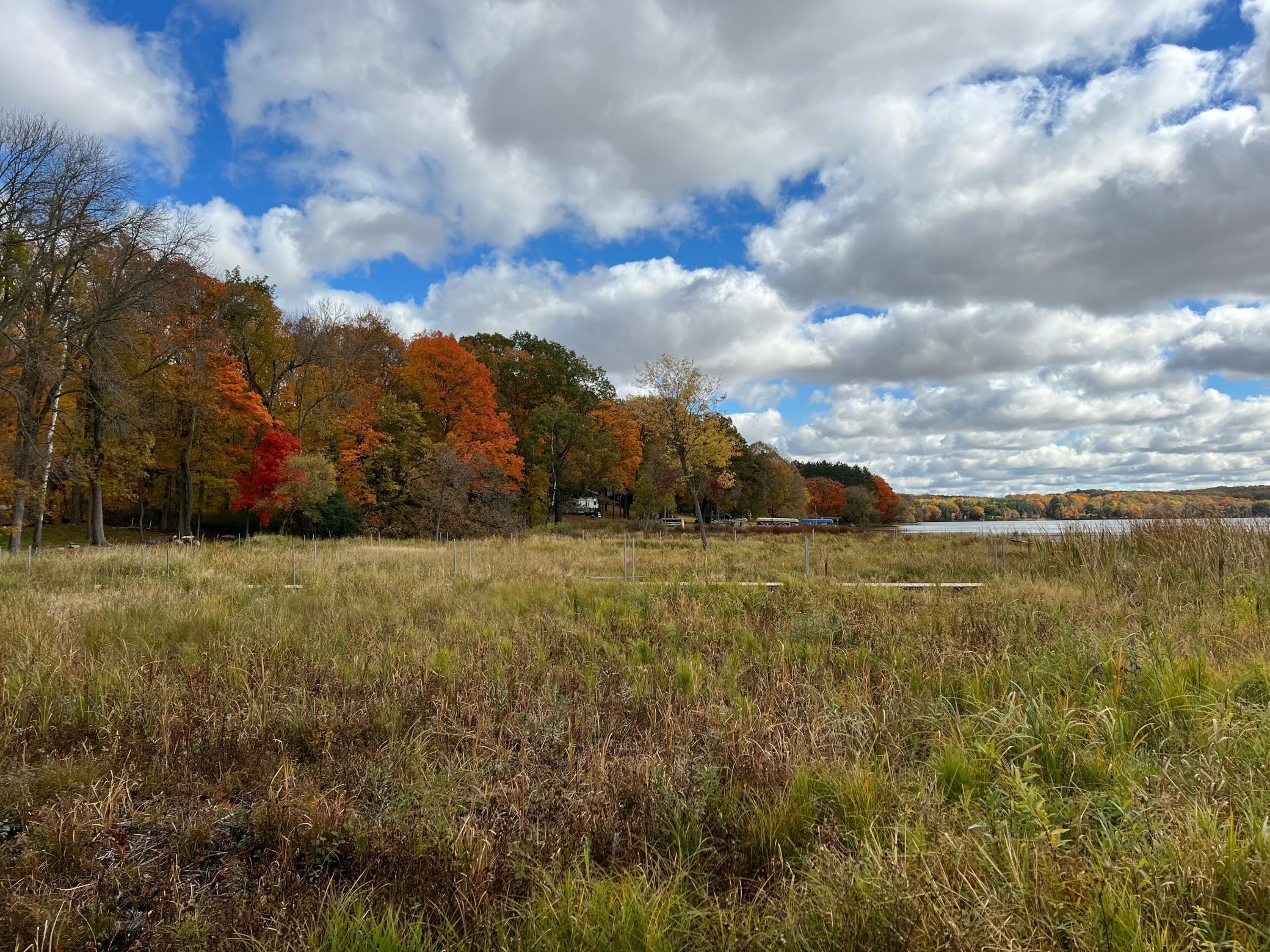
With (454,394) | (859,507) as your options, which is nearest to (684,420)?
(454,394)

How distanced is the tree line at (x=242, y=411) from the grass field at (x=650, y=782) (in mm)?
20153

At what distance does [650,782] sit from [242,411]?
36793 mm

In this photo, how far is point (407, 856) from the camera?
3.07 m

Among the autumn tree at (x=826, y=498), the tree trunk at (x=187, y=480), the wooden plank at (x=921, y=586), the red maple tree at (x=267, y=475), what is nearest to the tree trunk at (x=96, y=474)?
the tree trunk at (x=187, y=480)

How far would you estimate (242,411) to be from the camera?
3331cm

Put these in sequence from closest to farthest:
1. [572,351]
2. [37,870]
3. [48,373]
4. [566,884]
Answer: [566,884] < [37,870] < [48,373] < [572,351]

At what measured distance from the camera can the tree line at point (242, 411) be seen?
2209 centimetres

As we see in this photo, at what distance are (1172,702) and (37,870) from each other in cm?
690

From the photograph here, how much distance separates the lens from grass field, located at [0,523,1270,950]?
2379 millimetres

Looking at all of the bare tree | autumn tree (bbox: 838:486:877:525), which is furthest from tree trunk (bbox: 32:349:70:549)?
autumn tree (bbox: 838:486:877:525)

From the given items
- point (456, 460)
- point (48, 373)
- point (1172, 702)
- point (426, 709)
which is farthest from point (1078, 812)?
Answer: point (456, 460)

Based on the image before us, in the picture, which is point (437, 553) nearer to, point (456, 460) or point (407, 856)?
point (456, 460)

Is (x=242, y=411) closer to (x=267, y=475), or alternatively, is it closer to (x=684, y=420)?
(x=267, y=475)

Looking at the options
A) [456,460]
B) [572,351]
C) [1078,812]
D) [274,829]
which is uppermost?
[572,351]
